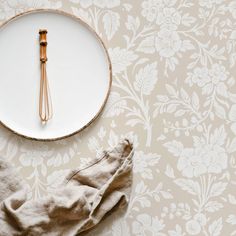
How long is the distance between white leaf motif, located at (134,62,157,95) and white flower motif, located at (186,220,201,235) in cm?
40

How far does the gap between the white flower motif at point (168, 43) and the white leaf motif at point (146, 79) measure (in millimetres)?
52

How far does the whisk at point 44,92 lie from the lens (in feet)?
5.03

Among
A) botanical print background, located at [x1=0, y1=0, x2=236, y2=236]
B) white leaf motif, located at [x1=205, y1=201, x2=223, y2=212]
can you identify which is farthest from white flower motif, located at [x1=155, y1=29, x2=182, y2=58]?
white leaf motif, located at [x1=205, y1=201, x2=223, y2=212]

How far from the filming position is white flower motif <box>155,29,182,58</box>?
5.21 feet

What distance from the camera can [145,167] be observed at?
1.56 m

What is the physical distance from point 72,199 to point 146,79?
0.41 meters

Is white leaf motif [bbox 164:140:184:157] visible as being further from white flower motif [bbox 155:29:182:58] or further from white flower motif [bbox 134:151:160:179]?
white flower motif [bbox 155:29:182:58]

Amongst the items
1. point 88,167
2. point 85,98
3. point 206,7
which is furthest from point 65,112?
point 206,7

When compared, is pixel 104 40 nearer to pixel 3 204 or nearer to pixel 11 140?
pixel 11 140

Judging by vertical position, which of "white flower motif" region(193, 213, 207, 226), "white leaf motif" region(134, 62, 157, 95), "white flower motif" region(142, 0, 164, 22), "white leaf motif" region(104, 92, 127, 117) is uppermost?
"white flower motif" region(142, 0, 164, 22)

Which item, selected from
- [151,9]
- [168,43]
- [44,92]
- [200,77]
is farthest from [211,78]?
[44,92]

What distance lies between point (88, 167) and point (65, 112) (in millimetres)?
171

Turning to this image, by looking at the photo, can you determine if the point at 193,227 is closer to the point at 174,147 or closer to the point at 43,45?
the point at 174,147

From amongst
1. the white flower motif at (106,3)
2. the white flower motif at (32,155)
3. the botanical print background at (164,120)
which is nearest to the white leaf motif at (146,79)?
the botanical print background at (164,120)
